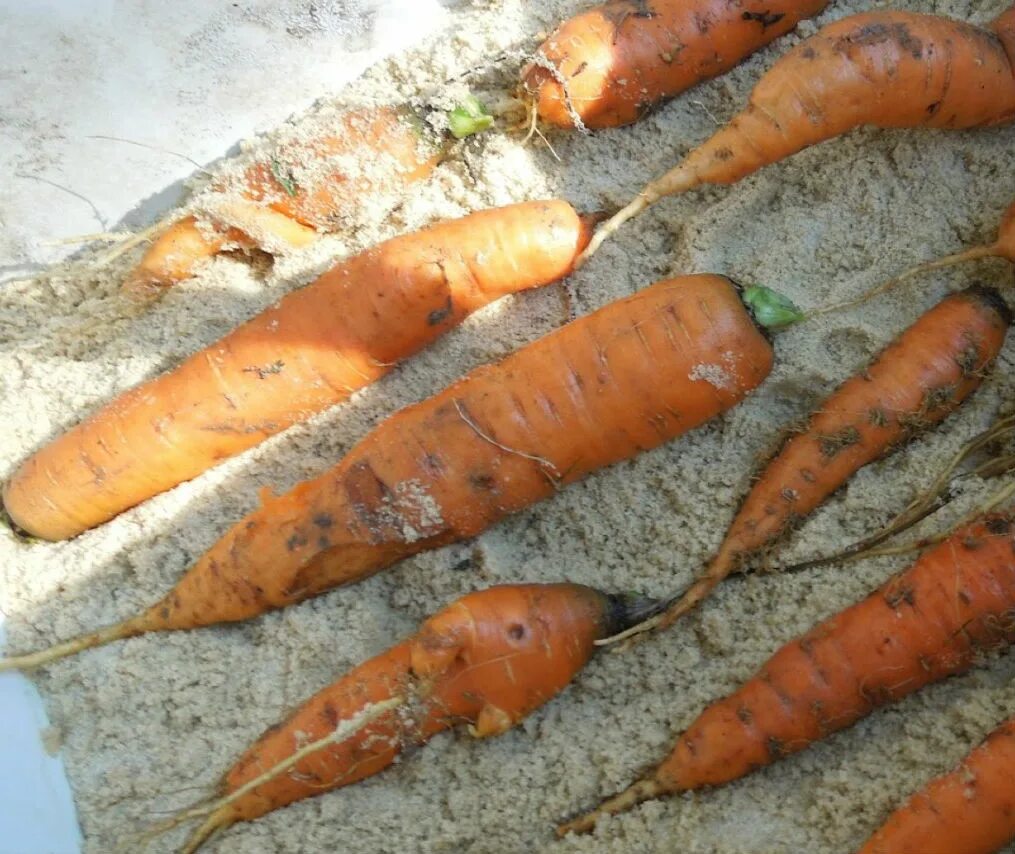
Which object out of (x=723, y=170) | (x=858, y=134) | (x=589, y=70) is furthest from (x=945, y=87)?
(x=589, y=70)

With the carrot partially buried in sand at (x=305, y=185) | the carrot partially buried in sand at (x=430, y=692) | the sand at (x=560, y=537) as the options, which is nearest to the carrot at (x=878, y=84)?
the sand at (x=560, y=537)

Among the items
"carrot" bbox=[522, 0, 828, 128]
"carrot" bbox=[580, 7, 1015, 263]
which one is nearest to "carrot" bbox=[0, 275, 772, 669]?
"carrot" bbox=[580, 7, 1015, 263]

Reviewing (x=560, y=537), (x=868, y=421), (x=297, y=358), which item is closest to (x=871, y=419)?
(x=868, y=421)

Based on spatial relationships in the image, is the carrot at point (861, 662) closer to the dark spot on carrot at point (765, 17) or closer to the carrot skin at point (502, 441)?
the carrot skin at point (502, 441)

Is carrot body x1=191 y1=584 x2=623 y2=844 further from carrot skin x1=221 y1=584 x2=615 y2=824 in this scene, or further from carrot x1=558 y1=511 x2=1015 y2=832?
carrot x1=558 y1=511 x2=1015 y2=832

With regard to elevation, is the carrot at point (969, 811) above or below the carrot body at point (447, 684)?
below

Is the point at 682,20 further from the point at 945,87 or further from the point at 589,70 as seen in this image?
the point at 945,87
